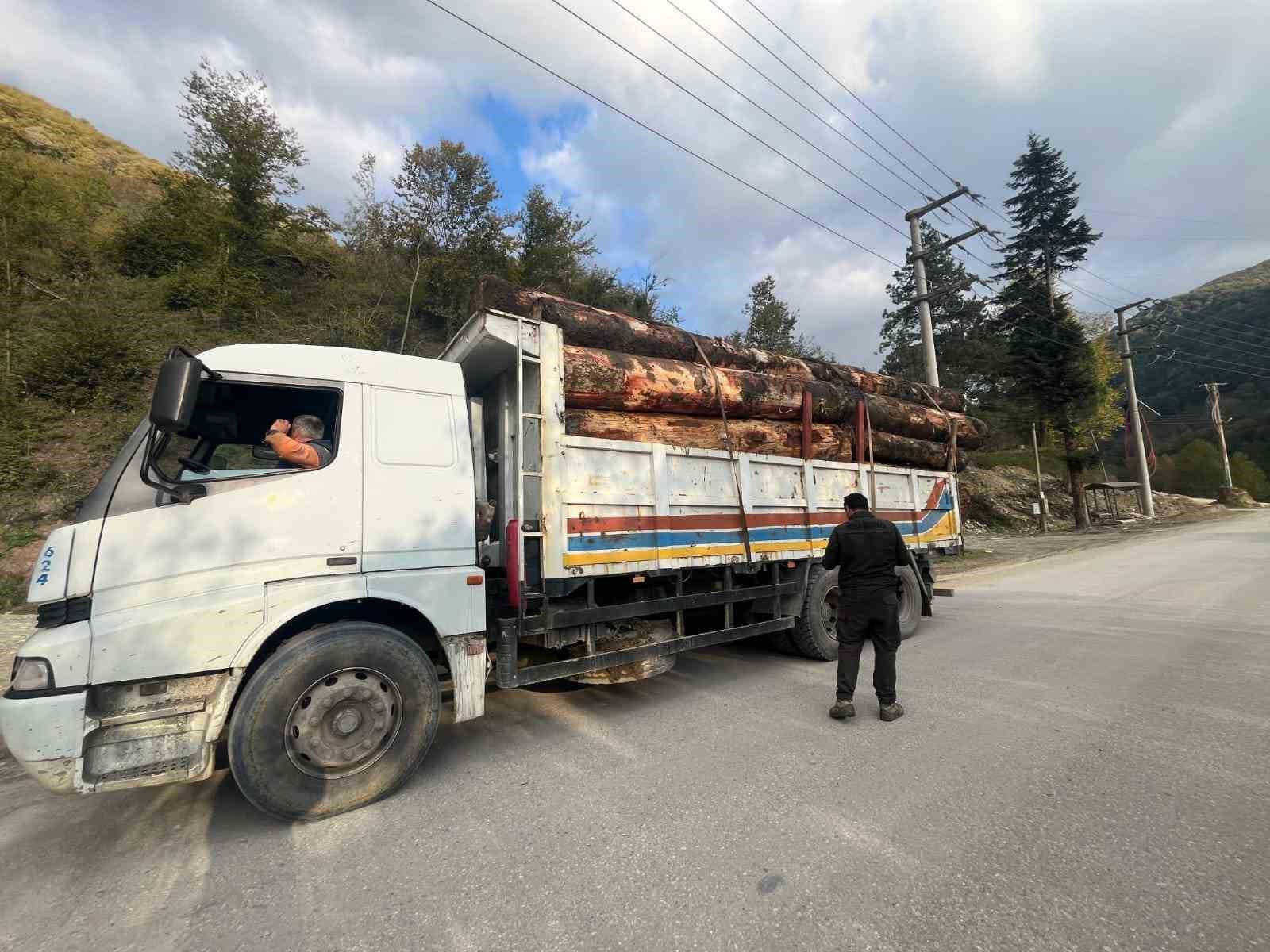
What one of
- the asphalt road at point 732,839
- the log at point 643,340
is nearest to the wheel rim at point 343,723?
the asphalt road at point 732,839

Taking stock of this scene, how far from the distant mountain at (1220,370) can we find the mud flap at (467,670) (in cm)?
5693

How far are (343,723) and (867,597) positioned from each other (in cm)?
336

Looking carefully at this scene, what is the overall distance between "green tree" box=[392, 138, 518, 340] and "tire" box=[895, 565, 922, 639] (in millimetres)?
13215

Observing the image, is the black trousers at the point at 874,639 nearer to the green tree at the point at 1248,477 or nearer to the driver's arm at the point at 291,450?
the driver's arm at the point at 291,450

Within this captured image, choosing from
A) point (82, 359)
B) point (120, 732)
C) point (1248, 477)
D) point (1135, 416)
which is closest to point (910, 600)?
point (120, 732)

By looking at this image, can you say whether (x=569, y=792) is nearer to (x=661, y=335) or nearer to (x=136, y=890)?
(x=136, y=890)

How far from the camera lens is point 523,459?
353 cm

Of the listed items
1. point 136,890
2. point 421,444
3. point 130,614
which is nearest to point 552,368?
point 421,444

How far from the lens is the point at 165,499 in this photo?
256cm

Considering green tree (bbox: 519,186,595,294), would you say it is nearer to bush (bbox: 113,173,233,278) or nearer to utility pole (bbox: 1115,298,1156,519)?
bush (bbox: 113,173,233,278)

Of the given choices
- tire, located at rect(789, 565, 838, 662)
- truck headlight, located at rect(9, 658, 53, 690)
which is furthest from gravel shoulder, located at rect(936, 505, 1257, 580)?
truck headlight, located at rect(9, 658, 53, 690)

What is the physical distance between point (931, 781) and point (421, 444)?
10.9 ft

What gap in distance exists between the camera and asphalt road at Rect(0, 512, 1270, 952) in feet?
6.20

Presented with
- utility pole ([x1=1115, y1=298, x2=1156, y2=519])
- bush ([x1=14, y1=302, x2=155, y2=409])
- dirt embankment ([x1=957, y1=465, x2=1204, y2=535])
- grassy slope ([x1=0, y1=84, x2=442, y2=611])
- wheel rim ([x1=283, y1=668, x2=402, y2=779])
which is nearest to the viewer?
wheel rim ([x1=283, y1=668, x2=402, y2=779])
